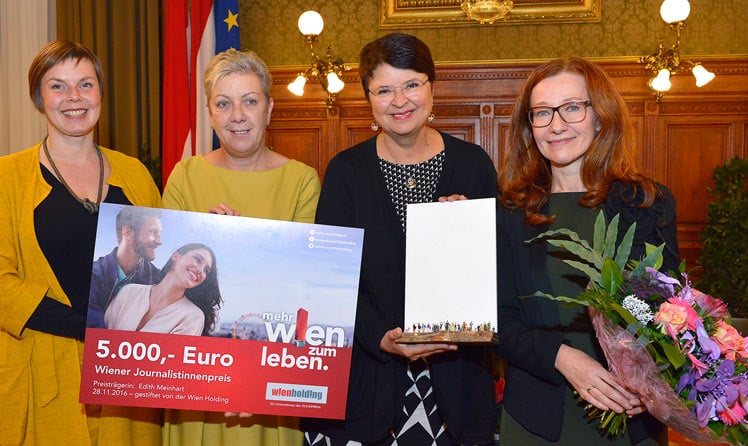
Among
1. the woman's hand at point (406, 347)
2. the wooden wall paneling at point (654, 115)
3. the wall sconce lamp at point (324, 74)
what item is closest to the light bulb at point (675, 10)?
the wooden wall paneling at point (654, 115)

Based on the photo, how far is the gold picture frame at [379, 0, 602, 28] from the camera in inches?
283

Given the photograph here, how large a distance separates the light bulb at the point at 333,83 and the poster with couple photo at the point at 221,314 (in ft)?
16.3

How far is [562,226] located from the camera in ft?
6.67

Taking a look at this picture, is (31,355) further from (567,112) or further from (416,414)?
(567,112)

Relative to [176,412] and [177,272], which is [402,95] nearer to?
[177,272]

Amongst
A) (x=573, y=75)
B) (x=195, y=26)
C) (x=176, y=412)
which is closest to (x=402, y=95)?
(x=573, y=75)

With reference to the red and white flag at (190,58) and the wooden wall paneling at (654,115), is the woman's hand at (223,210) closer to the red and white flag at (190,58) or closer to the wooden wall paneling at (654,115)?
the red and white flag at (190,58)

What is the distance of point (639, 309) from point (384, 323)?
0.97 meters

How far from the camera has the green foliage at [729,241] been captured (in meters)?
5.94

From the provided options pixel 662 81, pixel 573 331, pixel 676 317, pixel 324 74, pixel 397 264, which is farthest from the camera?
pixel 324 74

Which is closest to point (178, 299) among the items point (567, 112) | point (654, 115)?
point (567, 112)

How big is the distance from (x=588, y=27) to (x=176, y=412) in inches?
239

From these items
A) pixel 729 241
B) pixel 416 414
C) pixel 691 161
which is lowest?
pixel 416 414

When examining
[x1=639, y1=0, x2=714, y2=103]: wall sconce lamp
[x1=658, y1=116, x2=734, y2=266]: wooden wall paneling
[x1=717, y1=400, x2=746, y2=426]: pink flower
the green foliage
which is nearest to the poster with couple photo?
[x1=717, y1=400, x2=746, y2=426]: pink flower
